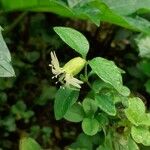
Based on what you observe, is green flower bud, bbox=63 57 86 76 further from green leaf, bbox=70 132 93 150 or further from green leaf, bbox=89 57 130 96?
green leaf, bbox=70 132 93 150

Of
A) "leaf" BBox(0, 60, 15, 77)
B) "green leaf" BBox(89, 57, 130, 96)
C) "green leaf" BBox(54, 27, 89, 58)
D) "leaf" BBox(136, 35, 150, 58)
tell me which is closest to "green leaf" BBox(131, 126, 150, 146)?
"green leaf" BBox(89, 57, 130, 96)

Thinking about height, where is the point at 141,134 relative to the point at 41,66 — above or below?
above

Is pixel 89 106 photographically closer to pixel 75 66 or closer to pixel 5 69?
pixel 75 66

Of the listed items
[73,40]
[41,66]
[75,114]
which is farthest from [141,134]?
[41,66]

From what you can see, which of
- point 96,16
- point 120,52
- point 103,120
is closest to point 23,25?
point 120,52

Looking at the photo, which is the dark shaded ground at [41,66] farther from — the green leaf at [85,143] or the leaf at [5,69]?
the leaf at [5,69]

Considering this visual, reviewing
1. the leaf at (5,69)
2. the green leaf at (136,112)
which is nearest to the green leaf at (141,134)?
the green leaf at (136,112)

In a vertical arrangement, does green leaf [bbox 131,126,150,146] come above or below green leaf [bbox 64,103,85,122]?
above
